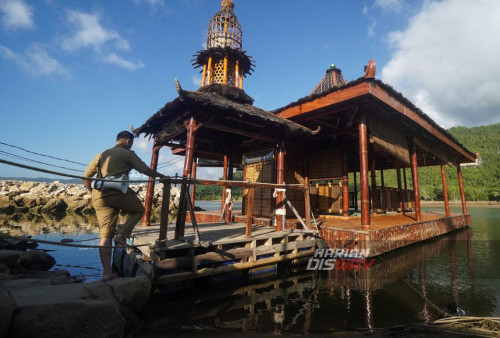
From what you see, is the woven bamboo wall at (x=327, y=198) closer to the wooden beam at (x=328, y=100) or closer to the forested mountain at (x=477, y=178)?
the wooden beam at (x=328, y=100)

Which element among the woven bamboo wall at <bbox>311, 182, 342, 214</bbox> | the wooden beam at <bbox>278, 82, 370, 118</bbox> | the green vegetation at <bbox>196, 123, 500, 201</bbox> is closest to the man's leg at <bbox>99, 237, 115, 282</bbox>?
the wooden beam at <bbox>278, 82, 370, 118</bbox>

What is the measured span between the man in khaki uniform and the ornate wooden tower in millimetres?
6828

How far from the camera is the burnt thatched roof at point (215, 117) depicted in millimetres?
6359

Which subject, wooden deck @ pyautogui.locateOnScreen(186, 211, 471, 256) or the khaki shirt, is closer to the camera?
the khaki shirt

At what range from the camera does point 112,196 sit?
3535mm

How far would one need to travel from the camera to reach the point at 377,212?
12953mm

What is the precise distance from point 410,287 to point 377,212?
8666mm

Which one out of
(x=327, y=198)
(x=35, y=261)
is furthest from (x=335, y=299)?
(x=35, y=261)

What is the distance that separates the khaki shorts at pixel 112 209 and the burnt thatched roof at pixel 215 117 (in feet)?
10.4

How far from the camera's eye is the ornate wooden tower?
9828mm

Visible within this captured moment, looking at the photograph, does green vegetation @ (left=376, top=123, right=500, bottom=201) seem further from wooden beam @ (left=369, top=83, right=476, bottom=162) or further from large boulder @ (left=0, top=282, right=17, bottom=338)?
large boulder @ (left=0, top=282, right=17, bottom=338)

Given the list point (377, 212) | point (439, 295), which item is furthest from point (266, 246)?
point (377, 212)

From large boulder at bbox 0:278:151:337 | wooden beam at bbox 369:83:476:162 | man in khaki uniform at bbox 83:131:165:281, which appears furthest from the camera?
wooden beam at bbox 369:83:476:162

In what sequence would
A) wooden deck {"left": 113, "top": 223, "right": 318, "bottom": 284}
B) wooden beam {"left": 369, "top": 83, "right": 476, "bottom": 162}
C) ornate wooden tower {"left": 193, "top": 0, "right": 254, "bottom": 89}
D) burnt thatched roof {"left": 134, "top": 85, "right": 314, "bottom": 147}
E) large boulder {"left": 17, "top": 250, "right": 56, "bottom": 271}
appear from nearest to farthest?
wooden deck {"left": 113, "top": 223, "right": 318, "bottom": 284}
burnt thatched roof {"left": 134, "top": 85, "right": 314, "bottom": 147}
large boulder {"left": 17, "top": 250, "right": 56, "bottom": 271}
wooden beam {"left": 369, "top": 83, "right": 476, "bottom": 162}
ornate wooden tower {"left": 193, "top": 0, "right": 254, "bottom": 89}
